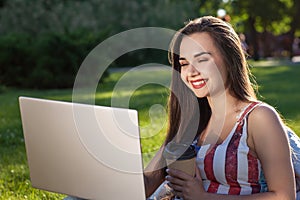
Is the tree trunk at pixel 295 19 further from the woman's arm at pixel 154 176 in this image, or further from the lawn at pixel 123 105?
the woman's arm at pixel 154 176

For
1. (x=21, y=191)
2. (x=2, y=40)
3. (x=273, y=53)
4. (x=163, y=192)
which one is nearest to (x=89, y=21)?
(x=2, y=40)

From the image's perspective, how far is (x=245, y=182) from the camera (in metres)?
2.63

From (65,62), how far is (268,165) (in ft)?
45.4

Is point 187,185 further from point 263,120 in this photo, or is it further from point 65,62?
point 65,62

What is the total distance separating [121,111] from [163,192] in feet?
3.36

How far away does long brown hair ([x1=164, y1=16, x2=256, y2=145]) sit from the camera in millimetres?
2605

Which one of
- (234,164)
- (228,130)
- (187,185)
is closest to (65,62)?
(228,130)

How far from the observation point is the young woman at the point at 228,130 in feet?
7.93

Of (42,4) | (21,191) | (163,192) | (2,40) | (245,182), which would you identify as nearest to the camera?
(245,182)

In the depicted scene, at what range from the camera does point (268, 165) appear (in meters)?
2.42

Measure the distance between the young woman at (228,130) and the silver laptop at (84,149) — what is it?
→ 289 millimetres

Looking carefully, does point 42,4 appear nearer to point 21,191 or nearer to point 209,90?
point 21,191

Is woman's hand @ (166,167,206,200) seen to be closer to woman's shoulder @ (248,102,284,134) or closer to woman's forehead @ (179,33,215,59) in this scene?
woman's shoulder @ (248,102,284,134)

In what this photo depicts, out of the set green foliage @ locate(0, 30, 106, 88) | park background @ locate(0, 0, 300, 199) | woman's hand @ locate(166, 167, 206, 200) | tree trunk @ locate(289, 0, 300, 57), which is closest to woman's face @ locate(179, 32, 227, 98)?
woman's hand @ locate(166, 167, 206, 200)
